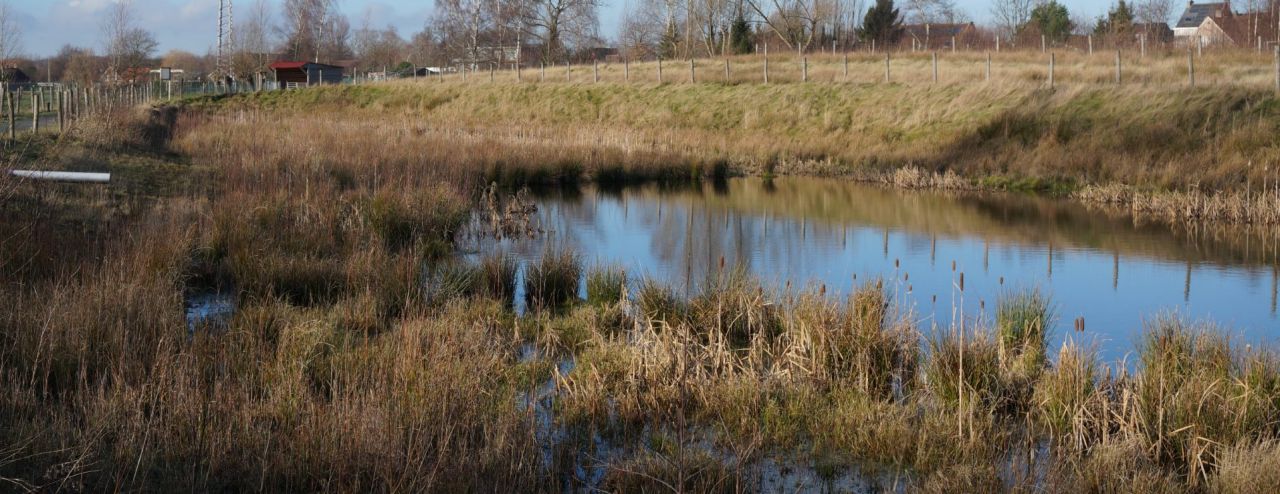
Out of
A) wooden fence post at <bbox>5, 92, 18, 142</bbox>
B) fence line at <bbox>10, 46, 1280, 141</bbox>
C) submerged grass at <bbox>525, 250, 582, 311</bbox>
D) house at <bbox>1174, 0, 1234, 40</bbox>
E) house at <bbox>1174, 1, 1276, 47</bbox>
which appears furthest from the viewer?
house at <bbox>1174, 0, 1234, 40</bbox>

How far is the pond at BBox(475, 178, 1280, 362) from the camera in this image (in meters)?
8.68

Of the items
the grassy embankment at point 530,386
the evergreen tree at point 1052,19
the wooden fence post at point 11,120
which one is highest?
the evergreen tree at point 1052,19

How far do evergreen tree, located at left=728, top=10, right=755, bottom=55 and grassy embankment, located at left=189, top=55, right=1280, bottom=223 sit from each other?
17745mm

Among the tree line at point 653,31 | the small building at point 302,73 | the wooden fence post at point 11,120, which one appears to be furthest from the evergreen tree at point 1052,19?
the wooden fence post at point 11,120

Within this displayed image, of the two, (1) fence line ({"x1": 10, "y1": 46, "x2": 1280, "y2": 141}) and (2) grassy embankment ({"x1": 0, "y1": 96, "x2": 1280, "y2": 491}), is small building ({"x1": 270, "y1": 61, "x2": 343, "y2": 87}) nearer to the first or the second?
(1) fence line ({"x1": 10, "y1": 46, "x2": 1280, "y2": 141})

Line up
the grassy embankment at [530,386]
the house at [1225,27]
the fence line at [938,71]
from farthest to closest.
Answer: the house at [1225,27] → the fence line at [938,71] → the grassy embankment at [530,386]

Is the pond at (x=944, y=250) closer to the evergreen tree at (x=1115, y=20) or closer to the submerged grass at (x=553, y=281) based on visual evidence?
the submerged grass at (x=553, y=281)

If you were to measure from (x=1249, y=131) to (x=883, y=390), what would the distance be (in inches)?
595

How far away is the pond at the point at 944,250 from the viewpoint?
868cm

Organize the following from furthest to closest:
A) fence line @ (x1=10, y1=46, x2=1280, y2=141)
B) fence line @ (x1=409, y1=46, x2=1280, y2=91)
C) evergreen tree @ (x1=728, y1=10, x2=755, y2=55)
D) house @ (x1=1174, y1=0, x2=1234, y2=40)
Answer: house @ (x1=1174, y1=0, x2=1234, y2=40) < evergreen tree @ (x1=728, y1=10, x2=755, y2=55) < fence line @ (x1=409, y1=46, x2=1280, y2=91) < fence line @ (x1=10, y1=46, x2=1280, y2=141)

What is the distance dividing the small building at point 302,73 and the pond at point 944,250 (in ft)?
127

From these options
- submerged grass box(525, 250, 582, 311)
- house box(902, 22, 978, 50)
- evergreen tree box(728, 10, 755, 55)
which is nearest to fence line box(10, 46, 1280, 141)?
evergreen tree box(728, 10, 755, 55)

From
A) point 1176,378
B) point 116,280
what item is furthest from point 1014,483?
point 116,280

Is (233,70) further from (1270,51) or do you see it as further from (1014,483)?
(1014,483)
